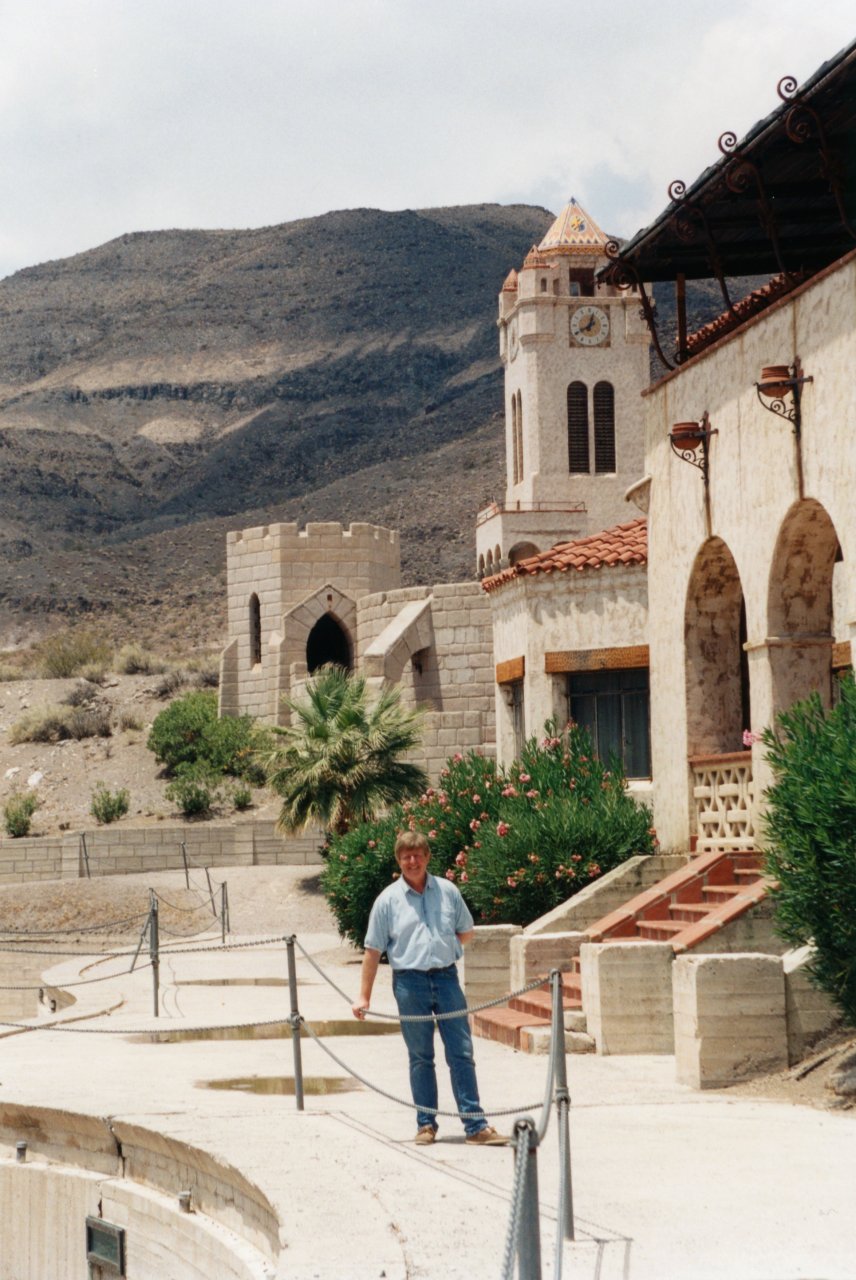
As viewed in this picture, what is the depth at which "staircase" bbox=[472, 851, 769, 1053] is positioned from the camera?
15367 millimetres

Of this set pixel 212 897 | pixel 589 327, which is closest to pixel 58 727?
pixel 589 327

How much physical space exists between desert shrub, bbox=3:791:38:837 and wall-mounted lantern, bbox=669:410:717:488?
3149cm

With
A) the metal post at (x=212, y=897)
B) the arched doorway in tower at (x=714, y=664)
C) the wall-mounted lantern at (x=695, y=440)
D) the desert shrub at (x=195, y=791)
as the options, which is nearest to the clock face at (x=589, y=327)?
the desert shrub at (x=195, y=791)

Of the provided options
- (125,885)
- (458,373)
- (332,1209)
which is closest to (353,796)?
(125,885)

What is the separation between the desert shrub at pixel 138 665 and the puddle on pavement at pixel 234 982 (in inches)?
1588

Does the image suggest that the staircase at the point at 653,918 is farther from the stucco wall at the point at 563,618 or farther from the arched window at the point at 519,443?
the arched window at the point at 519,443

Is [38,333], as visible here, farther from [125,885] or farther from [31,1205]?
[31,1205]

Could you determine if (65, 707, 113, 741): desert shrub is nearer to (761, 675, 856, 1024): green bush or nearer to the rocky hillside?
the rocky hillside

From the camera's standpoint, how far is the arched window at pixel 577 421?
55594 mm

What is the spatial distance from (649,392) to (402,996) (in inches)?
408

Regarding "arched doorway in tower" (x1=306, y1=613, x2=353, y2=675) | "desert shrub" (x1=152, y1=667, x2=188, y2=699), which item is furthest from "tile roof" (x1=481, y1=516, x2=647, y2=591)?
"desert shrub" (x1=152, y1=667, x2=188, y2=699)

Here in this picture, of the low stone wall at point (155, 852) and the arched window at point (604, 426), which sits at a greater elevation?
the arched window at point (604, 426)

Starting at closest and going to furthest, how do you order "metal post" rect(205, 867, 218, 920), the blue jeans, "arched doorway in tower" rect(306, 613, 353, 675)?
the blue jeans → "metal post" rect(205, 867, 218, 920) → "arched doorway in tower" rect(306, 613, 353, 675)

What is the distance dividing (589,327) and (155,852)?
2325 cm
